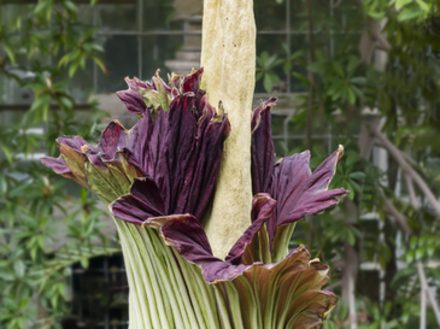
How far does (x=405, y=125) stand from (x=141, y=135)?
1607 millimetres

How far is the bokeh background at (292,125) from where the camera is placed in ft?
7.91

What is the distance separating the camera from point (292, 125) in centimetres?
238

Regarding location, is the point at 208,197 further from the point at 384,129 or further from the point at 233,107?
the point at 384,129

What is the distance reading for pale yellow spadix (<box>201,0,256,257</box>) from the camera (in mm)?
1050

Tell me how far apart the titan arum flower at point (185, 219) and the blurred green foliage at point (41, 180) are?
1.43 m

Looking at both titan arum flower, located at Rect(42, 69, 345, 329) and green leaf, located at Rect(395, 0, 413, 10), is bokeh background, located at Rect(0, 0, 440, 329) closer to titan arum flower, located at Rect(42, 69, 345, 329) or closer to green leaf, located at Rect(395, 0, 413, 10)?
green leaf, located at Rect(395, 0, 413, 10)

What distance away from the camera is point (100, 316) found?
2701 millimetres

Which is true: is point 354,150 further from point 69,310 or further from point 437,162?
point 69,310

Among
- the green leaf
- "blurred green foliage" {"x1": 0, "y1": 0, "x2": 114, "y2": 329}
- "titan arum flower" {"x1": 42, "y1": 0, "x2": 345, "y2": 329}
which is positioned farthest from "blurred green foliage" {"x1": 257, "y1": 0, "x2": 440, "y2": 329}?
"titan arum flower" {"x1": 42, "y1": 0, "x2": 345, "y2": 329}

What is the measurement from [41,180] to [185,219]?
1646 mm

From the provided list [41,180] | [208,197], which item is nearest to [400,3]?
[41,180]

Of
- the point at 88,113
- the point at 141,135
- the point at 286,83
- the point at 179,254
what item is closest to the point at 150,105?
the point at 141,135

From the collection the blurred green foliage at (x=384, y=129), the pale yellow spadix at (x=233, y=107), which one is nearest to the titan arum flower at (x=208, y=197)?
the pale yellow spadix at (x=233, y=107)

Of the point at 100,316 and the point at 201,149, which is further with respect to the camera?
the point at 100,316
